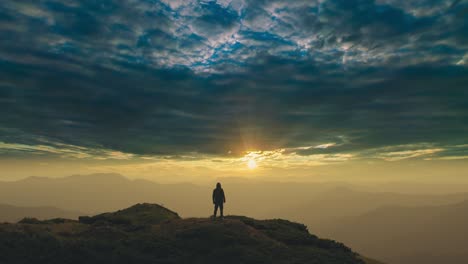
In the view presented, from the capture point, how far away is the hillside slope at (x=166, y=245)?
17.5m

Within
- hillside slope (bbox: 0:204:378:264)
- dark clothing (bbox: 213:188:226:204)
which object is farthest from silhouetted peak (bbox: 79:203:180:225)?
dark clothing (bbox: 213:188:226:204)

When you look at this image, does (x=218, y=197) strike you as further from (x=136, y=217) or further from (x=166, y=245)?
(x=136, y=217)

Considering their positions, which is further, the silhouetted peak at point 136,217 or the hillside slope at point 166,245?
the silhouetted peak at point 136,217

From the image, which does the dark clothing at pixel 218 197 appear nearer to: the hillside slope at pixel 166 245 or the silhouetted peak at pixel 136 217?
the hillside slope at pixel 166 245

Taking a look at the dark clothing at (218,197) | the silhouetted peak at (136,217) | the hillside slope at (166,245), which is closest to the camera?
the hillside slope at (166,245)

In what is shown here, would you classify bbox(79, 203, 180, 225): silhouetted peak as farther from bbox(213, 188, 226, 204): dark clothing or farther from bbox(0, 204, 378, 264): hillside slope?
bbox(213, 188, 226, 204): dark clothing

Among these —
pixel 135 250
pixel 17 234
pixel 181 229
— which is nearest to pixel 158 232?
pixel 181 229

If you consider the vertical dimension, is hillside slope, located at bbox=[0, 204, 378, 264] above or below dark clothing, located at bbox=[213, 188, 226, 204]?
below

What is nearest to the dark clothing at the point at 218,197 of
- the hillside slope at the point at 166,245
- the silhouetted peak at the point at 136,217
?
the hillside slope at the point at 166,245

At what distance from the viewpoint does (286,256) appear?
18.8 meters

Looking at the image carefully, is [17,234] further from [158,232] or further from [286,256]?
[286,256]

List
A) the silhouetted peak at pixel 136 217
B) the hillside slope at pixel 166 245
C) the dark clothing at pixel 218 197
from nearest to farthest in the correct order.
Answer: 1. the hillside slope at pixel 166 245
2. the dark clothing at pixel 218 197
3. the silhouetted peak at pixel 136 217

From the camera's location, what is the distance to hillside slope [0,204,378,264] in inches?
690

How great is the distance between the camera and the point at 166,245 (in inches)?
766
